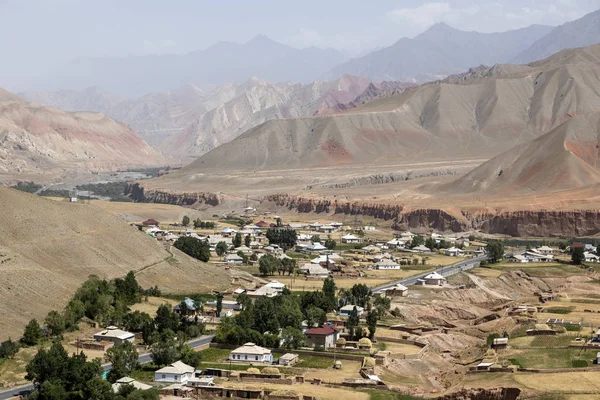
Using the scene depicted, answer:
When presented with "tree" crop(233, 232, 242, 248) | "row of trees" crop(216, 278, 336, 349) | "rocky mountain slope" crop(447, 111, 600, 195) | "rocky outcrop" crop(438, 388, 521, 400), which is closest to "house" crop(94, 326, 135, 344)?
"row of trees" crop(216, 278, 336, 349)

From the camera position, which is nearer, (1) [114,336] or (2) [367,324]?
(1) [114,336]

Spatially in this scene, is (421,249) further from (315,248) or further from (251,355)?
(251,355)

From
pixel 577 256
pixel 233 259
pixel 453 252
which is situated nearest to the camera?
pixel 233 259

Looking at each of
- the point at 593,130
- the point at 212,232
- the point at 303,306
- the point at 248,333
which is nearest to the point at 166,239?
the point at 212,232

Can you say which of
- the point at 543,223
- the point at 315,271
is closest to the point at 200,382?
the point at 315,271

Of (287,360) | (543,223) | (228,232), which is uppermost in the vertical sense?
(543,223)

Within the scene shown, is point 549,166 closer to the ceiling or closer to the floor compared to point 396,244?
closer to the ceiling

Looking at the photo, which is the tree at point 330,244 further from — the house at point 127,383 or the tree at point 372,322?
the house at point 127,383
